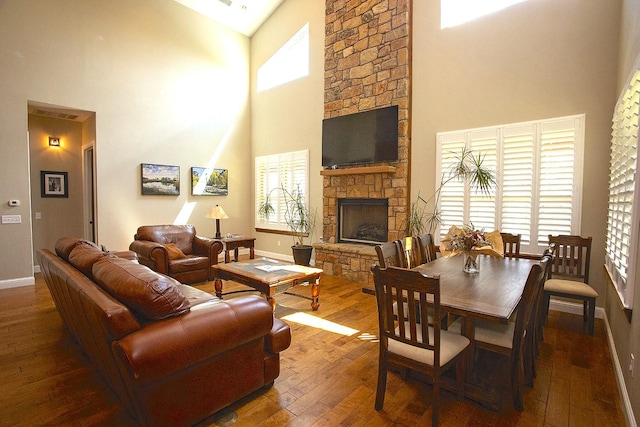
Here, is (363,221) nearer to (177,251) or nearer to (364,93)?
(364,93)

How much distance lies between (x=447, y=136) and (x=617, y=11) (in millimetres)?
2108

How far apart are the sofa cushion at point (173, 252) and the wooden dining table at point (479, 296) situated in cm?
383

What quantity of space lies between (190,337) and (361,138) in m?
4.52

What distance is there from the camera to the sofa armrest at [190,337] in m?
1.59

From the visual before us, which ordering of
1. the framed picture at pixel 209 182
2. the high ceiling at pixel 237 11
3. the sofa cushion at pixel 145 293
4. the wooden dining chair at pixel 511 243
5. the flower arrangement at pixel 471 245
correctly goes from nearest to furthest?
the sofa cushion at pixel 145 293, the flower arrangement at pixel 471 245, the wooden dining chair at pixel 511 243, the high ceiling at pixel 237 11, the framed picture at pixel 209 182

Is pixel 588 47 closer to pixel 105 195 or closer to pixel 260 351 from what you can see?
pixel 260 351

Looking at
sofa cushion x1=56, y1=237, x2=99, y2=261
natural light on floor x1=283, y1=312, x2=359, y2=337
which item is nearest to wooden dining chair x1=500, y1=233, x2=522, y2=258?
natural light on floor x1=283, y1=312, x2=359, y2=337

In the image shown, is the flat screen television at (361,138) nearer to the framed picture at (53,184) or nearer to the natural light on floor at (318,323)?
the natural light on floor at (318,323)

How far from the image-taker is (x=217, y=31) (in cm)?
713

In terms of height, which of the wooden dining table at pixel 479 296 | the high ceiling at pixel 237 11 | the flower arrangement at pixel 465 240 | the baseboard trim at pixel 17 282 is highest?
the high ceiling at pixel 237 11

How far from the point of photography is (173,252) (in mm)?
5113

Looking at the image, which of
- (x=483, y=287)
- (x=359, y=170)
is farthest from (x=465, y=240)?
(x=359, y=170)

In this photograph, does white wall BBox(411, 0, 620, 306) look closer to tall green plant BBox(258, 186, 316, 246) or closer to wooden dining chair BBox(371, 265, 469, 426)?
tall green plant BBox(258, 186, 316, 246)

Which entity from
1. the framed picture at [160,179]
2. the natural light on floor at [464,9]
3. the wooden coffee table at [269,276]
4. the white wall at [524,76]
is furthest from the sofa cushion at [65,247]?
the natural light on floor at [464,9]
